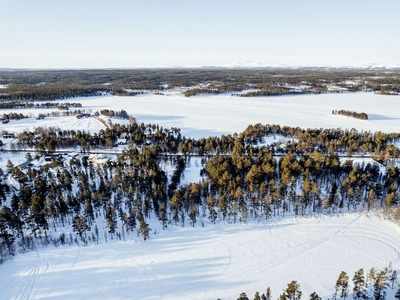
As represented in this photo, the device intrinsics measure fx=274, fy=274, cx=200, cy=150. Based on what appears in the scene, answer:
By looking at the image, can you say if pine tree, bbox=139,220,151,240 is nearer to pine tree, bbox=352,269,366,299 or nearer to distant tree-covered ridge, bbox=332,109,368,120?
pine tree, bbox=352,269,366,299

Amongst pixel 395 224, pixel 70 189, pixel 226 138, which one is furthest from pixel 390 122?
pixel 70 189

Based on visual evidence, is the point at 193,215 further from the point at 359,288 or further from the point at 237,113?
the point at 237,113

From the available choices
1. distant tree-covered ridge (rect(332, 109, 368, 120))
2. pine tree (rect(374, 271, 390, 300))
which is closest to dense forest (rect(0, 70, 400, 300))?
pine tree (rect(374, 271, 390, 300))

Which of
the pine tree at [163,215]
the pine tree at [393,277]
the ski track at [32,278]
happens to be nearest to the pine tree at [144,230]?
the pine tree at [163,215]

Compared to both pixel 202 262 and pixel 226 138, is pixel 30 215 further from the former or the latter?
pixel 226 138

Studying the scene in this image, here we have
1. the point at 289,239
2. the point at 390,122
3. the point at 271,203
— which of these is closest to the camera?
the point at 289,239

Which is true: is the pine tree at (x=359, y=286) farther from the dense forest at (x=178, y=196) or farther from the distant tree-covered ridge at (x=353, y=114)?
the distant tree-covered ridge at (x=353, y=114)
